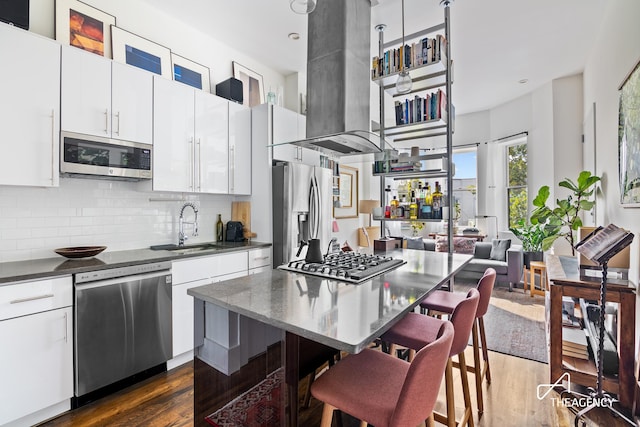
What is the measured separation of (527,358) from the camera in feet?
9.20

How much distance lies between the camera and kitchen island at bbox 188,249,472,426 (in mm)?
1095

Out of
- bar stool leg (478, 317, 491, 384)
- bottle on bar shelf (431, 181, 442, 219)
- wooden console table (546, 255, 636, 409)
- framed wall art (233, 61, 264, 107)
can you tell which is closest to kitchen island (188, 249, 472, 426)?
bar stool leg (478, 317, 491, 384)

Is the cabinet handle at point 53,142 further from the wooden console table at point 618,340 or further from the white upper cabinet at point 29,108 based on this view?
the wooden console table at point 618,340

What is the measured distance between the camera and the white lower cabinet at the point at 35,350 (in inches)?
70.4

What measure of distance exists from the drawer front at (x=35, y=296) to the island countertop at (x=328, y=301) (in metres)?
1.09

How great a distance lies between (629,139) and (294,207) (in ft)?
9.37

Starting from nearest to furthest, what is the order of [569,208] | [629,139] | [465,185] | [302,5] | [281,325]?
1. [281,325]
2. [302,5]
3. [629,139]
4. [569,208]
5. [465,185]

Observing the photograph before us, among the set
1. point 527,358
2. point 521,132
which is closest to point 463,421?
point 527,358

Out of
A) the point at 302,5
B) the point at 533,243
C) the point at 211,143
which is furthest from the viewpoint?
the point at 533,243

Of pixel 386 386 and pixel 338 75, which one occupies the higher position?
pixel 338 75

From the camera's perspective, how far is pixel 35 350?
1.88 m

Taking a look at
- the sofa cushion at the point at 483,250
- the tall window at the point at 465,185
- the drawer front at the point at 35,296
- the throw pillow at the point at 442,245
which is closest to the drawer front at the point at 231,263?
the drawer front at the point at 35,296

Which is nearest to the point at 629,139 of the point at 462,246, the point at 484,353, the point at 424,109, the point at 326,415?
the point at 424,109

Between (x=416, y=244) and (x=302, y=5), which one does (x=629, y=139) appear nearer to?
(x=302, y=5)
